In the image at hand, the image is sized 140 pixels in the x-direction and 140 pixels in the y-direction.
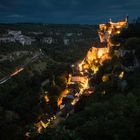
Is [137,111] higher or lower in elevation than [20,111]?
higher

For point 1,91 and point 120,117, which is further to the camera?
point 1,91

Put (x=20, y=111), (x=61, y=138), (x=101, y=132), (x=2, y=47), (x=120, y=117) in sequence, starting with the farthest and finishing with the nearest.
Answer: (x=2, y=47), (x=20, y=111), (x=120, y=117), (x=101, y=132), (x=61, y=138)

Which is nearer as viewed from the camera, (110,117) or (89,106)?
(110,117)

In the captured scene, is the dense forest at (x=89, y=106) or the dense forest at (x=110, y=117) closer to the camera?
the dense forest at (x=110, y=117)

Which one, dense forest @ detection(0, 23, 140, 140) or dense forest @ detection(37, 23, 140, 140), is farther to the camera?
dense forest @ detection(0, 23, 140, 140)

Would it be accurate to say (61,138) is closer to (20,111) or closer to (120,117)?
(120,117)

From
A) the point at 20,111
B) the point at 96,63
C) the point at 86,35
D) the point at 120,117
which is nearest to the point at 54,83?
the point at 96,63

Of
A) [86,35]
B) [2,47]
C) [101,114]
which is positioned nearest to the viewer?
[101,114]

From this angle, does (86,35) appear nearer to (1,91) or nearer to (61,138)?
(1,91)

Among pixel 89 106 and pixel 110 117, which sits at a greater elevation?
pixel 110 117
